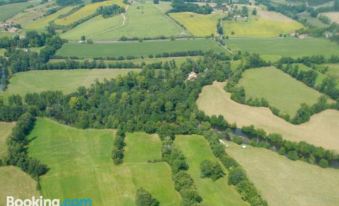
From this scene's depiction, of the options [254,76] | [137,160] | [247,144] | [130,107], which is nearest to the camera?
[137,160]

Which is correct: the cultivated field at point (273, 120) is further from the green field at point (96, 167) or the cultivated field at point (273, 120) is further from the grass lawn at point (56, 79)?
the grass lawn at point (56, 79)

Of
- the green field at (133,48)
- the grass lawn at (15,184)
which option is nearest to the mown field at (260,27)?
the green field at (133,48)

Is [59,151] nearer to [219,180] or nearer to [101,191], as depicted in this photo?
[101,191]

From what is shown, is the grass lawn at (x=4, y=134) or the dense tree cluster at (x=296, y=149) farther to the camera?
the grass lawn at (x=4, y=134)

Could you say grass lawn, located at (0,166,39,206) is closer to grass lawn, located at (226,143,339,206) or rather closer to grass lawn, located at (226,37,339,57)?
grass lawn, located at (226,143,339,206)

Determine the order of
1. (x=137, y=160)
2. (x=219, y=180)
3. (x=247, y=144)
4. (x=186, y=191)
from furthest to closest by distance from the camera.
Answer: (x=247, y=144)
(x=137, y=160)
(x=219, y=180)
(x=186, y=191)

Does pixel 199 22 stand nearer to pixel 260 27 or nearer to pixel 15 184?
pixel 260 27

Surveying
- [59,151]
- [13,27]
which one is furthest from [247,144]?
[13,27]

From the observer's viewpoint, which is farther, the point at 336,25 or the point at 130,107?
the point at 336,25

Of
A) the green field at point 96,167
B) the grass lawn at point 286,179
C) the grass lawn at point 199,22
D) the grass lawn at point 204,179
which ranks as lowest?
the green field at point 96,167
